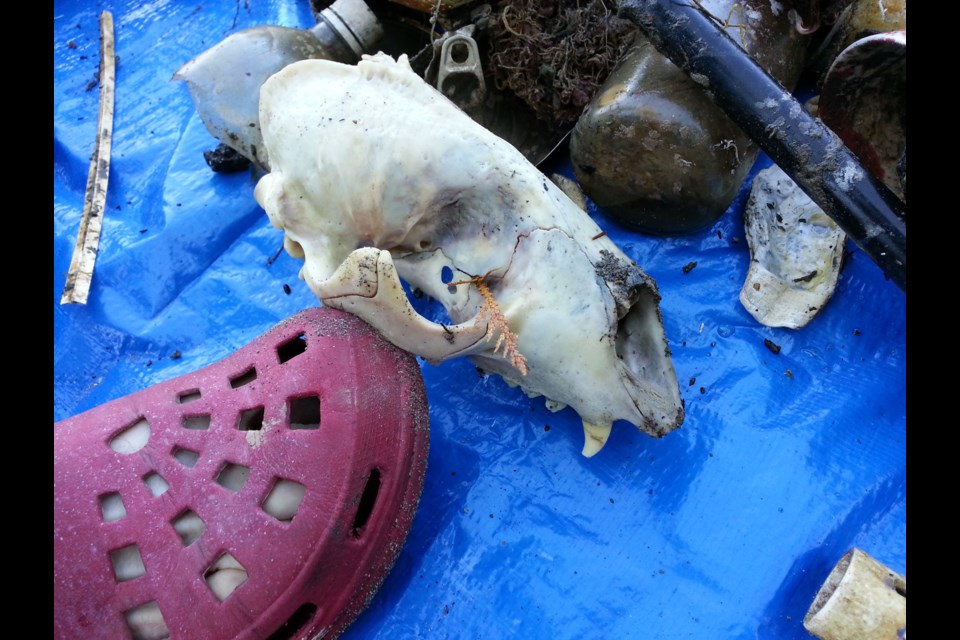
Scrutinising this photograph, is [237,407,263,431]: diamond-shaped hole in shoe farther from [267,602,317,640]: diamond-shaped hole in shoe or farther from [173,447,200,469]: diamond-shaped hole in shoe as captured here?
[267,602,317,640]: diamond-shaped hole in shoe

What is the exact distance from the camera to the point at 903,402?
151 centimetres

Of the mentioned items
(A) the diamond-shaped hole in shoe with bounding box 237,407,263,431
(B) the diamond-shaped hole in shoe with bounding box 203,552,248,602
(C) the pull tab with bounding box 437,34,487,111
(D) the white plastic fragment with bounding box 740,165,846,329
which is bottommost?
(B) the diamond-shaped hole in shoe with bounding box 203,552,248,602

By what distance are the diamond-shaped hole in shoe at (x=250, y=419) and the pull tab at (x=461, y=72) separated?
0.89m

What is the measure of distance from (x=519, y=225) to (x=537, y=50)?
637 millimetres

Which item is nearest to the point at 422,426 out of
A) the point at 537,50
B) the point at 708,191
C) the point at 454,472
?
the point at 454,472

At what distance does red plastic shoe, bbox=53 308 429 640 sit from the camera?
3.79ft

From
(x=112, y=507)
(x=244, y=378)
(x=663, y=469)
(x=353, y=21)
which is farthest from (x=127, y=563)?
(x=353, y=21)

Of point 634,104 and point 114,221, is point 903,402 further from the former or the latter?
point 114,221

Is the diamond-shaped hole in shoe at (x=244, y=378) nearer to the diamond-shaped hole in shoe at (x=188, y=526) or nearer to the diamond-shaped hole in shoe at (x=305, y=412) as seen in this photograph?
the diamond-shaped hole in shoe at (x=305, y=412)

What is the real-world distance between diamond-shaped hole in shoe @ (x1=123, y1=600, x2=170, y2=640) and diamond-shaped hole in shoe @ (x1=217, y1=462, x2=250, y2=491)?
218mm

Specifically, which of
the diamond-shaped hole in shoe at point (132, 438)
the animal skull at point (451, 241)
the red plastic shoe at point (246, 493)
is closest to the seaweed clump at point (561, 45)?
the animal skull at point (451, 241)

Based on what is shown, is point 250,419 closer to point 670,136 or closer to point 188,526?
point 188,526

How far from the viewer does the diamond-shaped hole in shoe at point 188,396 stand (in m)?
1.31

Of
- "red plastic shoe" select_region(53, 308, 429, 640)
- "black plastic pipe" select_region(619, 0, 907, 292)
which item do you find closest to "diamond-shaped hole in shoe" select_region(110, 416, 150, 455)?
"red plastic shoe" select_region(53, 308, 429, 640)
